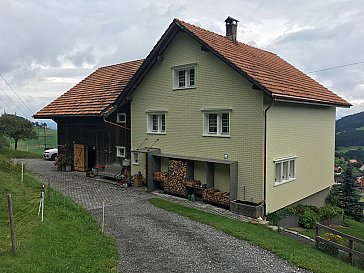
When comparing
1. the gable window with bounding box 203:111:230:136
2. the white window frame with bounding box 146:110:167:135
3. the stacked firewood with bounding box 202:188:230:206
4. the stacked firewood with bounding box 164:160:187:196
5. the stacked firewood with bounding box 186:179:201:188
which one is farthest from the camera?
the white window frame with bounding box 146:110:167:135

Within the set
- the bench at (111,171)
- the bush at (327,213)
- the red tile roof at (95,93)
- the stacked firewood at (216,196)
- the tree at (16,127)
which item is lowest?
A: the bush at (327,213)

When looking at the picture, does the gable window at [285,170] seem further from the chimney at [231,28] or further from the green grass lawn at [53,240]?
the green grass lawn at [53,240]

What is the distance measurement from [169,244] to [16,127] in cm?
3299

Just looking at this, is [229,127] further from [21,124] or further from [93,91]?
[21,124]

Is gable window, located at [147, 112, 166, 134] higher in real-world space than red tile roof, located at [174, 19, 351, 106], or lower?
lower

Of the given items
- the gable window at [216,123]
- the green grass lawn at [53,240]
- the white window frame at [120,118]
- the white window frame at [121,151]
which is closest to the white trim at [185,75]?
the gable window at [216,123]

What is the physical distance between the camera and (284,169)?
628 inches

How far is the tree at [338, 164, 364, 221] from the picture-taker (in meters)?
21.9

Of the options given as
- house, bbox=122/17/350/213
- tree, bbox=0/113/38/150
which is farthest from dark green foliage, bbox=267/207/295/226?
tree, bbox=0/113/38/150

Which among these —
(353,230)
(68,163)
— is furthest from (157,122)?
(353,230)

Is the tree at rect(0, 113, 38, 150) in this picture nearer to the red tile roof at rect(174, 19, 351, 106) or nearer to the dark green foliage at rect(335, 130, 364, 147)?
the red tile roof at rect(174, 19, 351, 106)

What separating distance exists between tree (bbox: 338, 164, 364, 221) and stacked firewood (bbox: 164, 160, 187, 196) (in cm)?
1196

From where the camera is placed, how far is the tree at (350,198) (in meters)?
21.9

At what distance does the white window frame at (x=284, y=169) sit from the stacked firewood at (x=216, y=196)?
2354 mm
